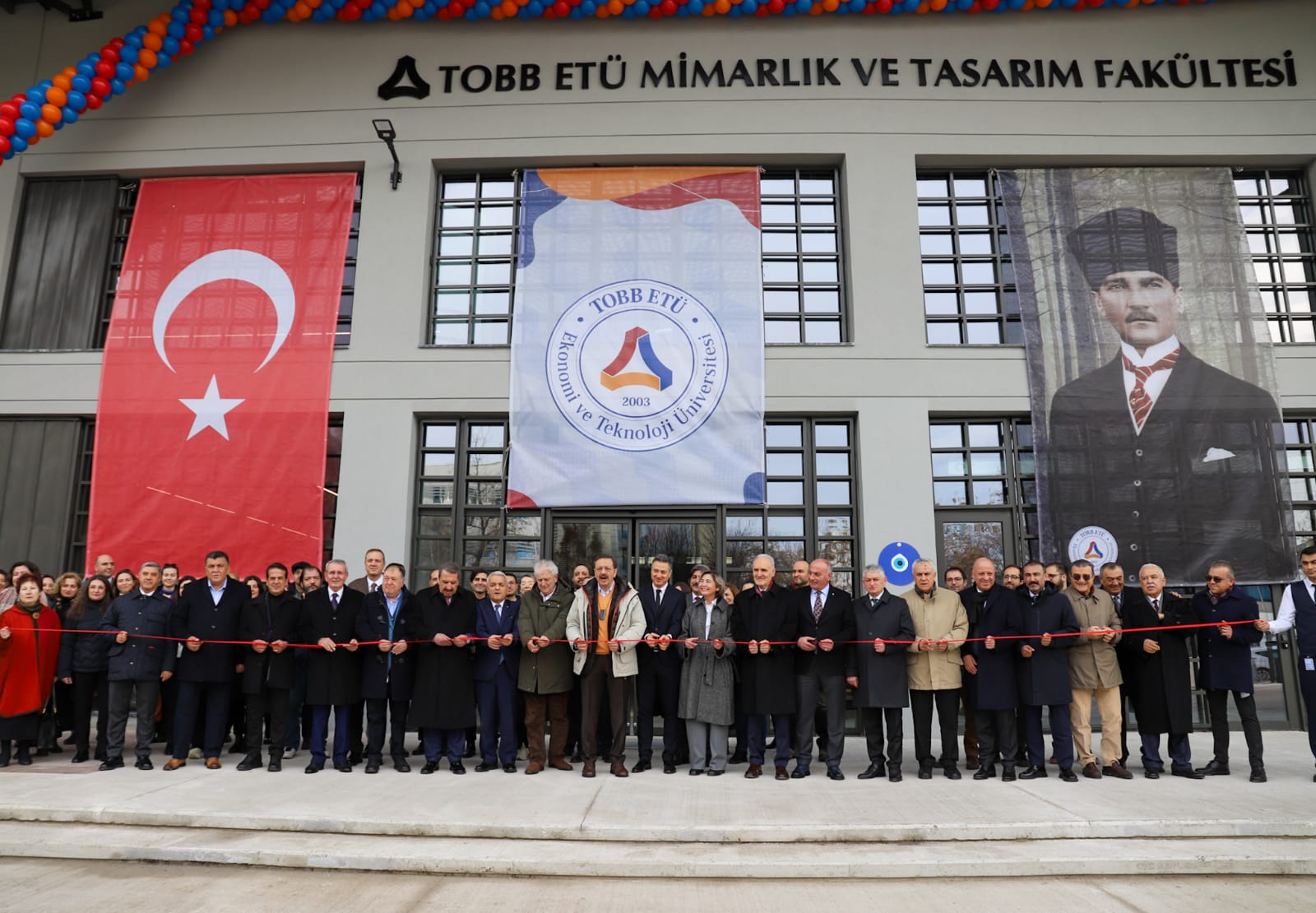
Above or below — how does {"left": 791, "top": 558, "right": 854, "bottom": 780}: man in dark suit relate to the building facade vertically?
below

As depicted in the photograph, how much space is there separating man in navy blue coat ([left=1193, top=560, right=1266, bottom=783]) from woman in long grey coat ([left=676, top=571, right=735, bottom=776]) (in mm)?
4194

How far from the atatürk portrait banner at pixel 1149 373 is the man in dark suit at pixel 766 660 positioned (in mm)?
4401

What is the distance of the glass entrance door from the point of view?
420 inches

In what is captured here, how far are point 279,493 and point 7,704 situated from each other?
3.74 meters

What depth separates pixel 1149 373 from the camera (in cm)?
1080

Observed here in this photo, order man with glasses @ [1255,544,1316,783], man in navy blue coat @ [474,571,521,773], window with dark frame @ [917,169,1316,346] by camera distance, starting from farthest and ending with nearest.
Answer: window with dark frame @ [917,169,1316,346] < man in navy blue coat @ [474,571,521,773] < man with glasses @ [1255,544,1316,783]

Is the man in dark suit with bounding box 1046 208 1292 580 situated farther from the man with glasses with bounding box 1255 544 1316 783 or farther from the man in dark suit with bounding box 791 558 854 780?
the man in dark suit with bounding box 791 558 854 780

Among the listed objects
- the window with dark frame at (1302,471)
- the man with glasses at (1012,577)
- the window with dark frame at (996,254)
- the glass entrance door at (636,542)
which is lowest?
the man with glasses at (1012,577)

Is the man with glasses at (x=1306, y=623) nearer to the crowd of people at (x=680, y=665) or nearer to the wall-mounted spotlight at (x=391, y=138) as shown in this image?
the crowd of people at (x=680, y=665)

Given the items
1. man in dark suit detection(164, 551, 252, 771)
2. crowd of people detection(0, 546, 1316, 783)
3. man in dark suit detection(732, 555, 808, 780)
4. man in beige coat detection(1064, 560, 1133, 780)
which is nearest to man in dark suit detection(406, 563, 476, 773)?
crowd of people detection(0, 546, 1316, 783)

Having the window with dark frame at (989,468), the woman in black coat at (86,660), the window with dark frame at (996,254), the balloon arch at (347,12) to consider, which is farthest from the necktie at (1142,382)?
the woman in black coat at (86,660)

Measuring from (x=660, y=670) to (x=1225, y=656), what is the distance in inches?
198

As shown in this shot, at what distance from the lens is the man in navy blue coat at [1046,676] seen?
754 cm

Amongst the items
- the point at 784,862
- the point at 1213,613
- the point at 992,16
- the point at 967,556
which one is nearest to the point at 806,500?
the point at 967,556
